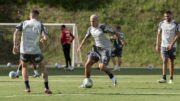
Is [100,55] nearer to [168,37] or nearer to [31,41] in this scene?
[31,41]

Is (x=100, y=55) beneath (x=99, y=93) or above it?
above

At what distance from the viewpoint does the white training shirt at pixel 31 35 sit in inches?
631

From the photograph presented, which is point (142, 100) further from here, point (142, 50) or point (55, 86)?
point (142, 50)

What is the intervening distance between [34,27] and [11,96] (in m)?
1.96

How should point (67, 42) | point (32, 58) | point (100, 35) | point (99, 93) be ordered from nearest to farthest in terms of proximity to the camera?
1. point (99, 93)
2. point (32, 58)
3. point (100, 35)
4. point (67, 42)

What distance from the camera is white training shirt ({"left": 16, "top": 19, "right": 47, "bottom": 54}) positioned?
16.0 meters

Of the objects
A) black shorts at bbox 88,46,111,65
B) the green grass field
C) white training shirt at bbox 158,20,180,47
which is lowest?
the green grass field

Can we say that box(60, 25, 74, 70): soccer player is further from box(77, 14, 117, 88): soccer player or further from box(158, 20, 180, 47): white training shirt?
box(77, 14, 117, 88): soccer player

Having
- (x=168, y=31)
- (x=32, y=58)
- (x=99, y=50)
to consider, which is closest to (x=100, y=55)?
(x=99, y=50)

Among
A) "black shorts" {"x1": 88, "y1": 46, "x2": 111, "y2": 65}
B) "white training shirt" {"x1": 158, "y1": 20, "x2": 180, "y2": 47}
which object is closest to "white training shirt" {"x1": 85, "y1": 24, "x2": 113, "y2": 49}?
"black shorts" {"x1": 88, "y1": 46, "x2": 111, "y2": 65}

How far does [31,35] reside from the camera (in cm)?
1606

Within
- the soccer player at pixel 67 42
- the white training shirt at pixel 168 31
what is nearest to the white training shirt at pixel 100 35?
Result: the white training shirt at pixel 168 31

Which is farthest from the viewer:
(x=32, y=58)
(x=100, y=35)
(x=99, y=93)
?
(x=100, y=35)

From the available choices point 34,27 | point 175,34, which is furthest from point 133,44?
point 34,27
